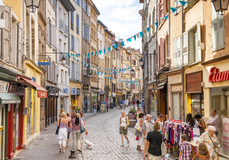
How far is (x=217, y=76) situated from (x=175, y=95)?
266 inches

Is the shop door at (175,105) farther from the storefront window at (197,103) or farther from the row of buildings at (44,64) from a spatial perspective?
the row of buildings at (44,64)

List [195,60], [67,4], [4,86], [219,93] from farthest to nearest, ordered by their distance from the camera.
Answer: [67,4] < [195,60] < [219,93] < [4,86]

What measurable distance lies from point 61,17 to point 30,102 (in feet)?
55.5

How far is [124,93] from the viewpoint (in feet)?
273

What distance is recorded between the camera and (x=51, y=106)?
86.0 ft

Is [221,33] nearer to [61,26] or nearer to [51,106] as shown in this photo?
[51,106]

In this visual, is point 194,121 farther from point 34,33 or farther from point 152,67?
point 152,67

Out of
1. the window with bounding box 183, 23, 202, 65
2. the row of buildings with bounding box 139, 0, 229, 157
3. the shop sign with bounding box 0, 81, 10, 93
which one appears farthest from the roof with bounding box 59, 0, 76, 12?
the shop sign with bounding box 0, 81, 10, 93

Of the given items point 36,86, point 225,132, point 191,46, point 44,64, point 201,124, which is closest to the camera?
point 201,124

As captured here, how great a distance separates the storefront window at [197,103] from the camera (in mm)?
14305

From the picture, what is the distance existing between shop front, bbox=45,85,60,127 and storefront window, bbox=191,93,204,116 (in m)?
12.0

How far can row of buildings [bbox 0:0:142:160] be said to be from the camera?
36.2 ft

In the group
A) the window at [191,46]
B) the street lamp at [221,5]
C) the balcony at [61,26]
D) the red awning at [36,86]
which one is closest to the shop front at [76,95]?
the balcony at [61,26]

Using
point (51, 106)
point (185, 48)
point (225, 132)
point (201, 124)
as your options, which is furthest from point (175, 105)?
point (51, 106)
